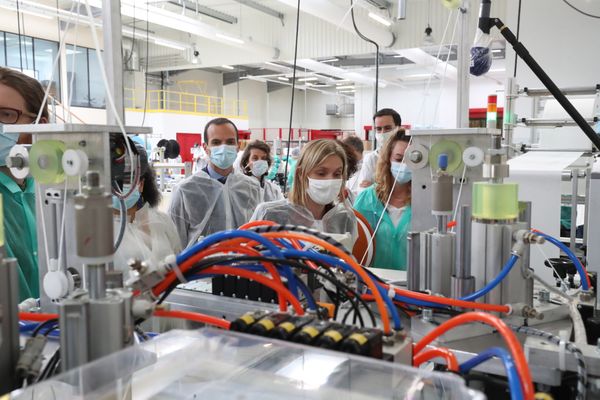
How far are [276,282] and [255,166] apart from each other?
2702 millimetres

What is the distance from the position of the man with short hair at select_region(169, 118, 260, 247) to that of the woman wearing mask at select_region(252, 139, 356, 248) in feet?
2.22

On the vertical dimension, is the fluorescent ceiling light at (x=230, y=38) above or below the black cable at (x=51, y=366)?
above

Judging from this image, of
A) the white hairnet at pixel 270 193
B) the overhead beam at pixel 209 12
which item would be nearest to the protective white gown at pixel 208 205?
the white hairnet at pixel 270 193

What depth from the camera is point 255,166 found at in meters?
3.29

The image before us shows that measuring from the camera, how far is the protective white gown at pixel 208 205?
232 centimetres

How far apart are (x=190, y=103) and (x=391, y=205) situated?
10710mm

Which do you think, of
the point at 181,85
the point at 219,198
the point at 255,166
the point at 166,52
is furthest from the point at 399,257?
the point at 181,85

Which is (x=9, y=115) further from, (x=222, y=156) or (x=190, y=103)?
(x=190, y=103)

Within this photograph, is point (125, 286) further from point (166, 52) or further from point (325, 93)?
point (325, 93)

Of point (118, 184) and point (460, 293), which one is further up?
point (118, 184)

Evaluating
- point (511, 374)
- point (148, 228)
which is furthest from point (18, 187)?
point (511, 374)

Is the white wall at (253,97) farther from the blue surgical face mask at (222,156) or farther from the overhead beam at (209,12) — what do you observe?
the blue surgical face mask at (222,156)

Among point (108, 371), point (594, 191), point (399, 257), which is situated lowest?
point (399, 257)

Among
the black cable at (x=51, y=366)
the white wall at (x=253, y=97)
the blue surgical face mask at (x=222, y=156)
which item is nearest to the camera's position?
the black cable at (x=51, y=366)
